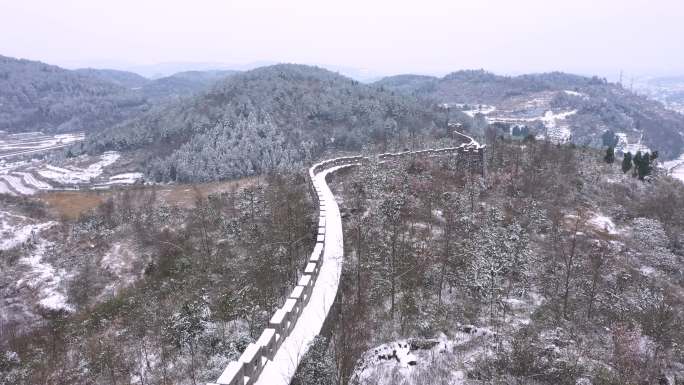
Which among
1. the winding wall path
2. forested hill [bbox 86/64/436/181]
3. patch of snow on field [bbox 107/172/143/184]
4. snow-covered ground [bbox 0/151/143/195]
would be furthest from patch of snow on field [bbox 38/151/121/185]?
the winding wall path

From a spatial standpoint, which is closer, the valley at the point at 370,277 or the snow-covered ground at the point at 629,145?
the valley at the point at 370,277

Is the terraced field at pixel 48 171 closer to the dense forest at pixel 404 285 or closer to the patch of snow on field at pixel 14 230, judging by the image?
the patch of snow on field at pixel 14 230

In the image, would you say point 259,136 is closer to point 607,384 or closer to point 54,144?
point 607,384

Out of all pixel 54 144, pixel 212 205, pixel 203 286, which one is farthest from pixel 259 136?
pixel 54 144

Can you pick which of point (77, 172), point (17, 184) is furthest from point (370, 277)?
point (77, 172)

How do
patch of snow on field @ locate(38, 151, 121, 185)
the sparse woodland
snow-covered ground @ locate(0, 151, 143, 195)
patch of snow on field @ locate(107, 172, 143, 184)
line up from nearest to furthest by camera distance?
the sparse woodland → snow-covered ground @ locate(0, 151, 143, 195) → patch of snow on field @ locate(107, 172, 143, 184) → patch of snow on field @ locate(38, 151, 121, 185)

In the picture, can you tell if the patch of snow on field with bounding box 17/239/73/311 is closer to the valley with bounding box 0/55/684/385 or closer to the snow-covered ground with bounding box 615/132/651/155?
the valley with bounding box 0/55/684/385

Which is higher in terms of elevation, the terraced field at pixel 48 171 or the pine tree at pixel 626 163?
the pine tree at pixel 626 163

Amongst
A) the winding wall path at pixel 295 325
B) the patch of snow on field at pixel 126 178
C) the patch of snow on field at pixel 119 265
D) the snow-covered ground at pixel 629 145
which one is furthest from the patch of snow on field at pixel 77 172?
the snow-covered ground at pixel 629 145
